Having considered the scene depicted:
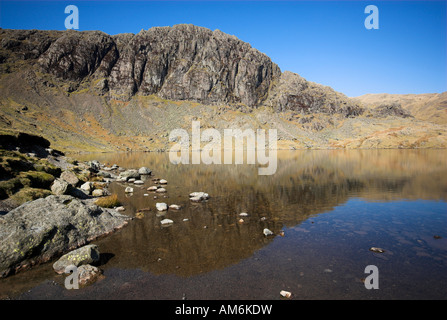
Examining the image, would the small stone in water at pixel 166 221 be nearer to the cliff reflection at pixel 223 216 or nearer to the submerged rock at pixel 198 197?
the cliff reflection at pixel 223 216

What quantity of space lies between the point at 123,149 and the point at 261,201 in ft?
418

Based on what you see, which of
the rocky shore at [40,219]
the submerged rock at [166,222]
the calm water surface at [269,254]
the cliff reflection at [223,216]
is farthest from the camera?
the submerged rock at [166,222]

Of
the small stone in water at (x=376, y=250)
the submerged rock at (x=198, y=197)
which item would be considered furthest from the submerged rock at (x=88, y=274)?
the submerged rock at (x=198, y=197)

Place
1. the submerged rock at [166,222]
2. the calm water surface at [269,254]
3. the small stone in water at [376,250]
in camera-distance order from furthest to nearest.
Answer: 1. the submerged rock at [166,222]
2. the small stone in water at [376,250]
3. the calm water surface at [269,254]

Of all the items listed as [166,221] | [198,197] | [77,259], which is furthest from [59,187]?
[77,259]

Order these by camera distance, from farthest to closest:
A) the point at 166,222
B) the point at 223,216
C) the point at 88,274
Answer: the point at 223,216, the point at 166,222, the point at 88,274

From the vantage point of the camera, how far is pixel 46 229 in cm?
1200

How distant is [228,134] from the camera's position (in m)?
171

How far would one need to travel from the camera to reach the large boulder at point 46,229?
1059 cm

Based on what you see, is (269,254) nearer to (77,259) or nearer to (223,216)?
(223,216)

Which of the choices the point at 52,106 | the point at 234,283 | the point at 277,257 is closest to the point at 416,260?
the point at 277,257

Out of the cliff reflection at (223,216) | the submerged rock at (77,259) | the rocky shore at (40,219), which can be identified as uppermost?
the rocky shore at (40,219)

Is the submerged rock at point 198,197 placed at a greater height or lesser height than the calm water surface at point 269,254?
greater
